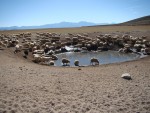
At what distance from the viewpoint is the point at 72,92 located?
8312mm

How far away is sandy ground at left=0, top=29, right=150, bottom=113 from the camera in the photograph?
6.89 m

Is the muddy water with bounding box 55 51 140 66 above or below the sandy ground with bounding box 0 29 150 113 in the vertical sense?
below

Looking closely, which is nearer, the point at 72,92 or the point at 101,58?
the point at 72,92

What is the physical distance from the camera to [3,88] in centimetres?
826

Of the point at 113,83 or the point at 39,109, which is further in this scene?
the point at 113,83

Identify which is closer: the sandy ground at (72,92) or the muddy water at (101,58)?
the sandy ground at (72,92)

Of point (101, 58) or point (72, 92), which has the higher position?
point (72, 92)

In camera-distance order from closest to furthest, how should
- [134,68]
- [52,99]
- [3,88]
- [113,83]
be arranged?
[52,99] → [3,88] → [113,83] → [134,68]

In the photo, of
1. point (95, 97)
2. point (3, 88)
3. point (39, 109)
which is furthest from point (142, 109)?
point (3, 88)

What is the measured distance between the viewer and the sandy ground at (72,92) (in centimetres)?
689

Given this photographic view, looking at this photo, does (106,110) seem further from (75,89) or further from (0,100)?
(0,100)

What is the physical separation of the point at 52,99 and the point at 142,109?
3.04 meters

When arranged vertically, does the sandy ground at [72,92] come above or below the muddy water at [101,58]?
above

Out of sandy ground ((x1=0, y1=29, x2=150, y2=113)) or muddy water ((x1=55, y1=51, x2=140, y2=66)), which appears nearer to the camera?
sandy ground ((x1=0, y1=29, x2=150, y2=113))
